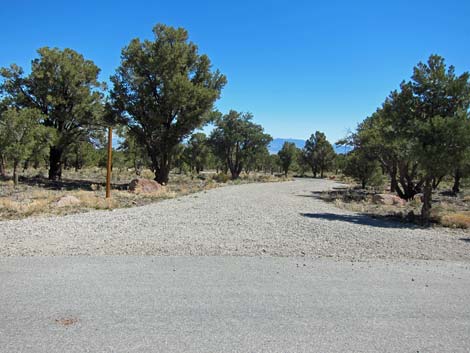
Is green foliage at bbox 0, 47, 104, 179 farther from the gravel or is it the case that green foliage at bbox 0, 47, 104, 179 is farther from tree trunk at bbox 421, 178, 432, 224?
tree trunk at bbox 421, 178, 432, 224

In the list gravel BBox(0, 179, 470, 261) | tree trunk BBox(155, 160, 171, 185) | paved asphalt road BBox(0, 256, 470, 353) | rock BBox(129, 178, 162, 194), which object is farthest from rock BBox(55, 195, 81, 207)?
tree trunk BBox(155, 160, 171, 185)

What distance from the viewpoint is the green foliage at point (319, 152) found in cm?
6612

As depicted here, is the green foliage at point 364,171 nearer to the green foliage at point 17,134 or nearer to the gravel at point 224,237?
the gravel at point 224,237

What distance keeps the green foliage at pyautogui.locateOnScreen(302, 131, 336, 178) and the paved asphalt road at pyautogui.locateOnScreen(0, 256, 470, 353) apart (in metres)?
62.9

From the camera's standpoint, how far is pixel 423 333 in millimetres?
3250

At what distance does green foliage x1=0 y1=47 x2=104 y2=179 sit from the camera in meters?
24.9

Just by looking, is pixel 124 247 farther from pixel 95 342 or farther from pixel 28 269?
pixel 95 342

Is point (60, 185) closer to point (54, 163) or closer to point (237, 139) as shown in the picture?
point (54, 163)

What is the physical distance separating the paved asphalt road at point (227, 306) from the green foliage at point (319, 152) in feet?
206

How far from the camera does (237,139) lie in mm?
43656

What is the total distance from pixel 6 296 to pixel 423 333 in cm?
481

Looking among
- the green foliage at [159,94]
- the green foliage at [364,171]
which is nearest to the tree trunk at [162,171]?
the green foliage at [159,94]

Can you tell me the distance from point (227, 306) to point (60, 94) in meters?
27.0

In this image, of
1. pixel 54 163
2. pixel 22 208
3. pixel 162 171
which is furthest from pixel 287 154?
pixel 22 208
